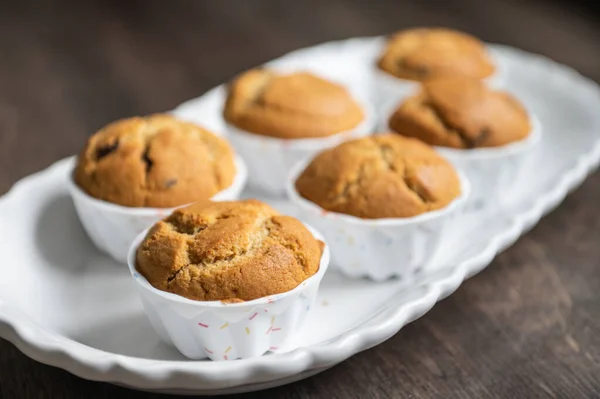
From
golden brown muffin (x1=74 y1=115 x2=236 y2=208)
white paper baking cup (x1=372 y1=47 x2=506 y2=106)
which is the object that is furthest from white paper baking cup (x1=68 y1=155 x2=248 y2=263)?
white paper baking cup (x1=372 y1=47 x2=506 y2=106)

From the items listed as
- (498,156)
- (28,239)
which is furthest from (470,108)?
(28,239)

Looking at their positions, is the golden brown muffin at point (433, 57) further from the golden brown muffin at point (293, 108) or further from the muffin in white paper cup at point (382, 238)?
the muffin in white paper cup at point (382, 238)

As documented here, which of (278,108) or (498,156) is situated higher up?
Answer: (278,108)

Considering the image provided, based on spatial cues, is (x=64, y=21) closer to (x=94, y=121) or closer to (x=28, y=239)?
(x=94, y=121)

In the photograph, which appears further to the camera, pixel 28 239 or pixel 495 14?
pixel 495 14

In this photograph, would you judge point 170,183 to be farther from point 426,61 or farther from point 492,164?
point 426,61

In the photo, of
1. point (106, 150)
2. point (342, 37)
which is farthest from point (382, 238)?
point (342, 37)
